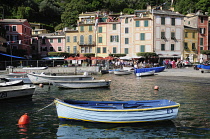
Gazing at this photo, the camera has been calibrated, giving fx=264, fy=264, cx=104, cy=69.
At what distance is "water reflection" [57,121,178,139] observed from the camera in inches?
485

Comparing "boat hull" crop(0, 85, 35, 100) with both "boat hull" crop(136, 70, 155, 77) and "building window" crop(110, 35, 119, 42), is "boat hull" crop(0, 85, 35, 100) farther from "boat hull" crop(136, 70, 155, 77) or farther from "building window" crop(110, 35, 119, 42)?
"building window" crop(110, 35, 119, 42)

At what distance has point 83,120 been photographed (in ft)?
46.2

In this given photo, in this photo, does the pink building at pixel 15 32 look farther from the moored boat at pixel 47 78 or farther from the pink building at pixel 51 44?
the moored boat at pixel 47 78

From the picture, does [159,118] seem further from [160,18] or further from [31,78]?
[160,18]

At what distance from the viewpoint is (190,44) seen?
6988 cm

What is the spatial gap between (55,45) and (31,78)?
154ft

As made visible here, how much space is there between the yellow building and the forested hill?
25.0 m

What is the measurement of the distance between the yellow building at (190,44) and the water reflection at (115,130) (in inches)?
2283

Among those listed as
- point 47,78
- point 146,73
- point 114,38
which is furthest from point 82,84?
point 114,38

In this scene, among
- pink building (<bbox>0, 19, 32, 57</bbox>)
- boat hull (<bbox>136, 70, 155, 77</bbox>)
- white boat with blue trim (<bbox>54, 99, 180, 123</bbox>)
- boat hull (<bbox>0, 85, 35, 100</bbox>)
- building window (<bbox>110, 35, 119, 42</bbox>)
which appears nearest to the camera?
white boat with blue trim (<bbox>54, 99, 180, 123</bbox>)

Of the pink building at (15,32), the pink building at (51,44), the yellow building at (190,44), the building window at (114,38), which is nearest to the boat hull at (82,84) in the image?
the building window at (114,38)

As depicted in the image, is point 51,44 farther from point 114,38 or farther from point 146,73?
point 146,73

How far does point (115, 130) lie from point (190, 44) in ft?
202

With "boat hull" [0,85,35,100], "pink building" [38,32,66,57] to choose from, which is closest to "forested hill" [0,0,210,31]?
"pink building" [38,32,66,57]
